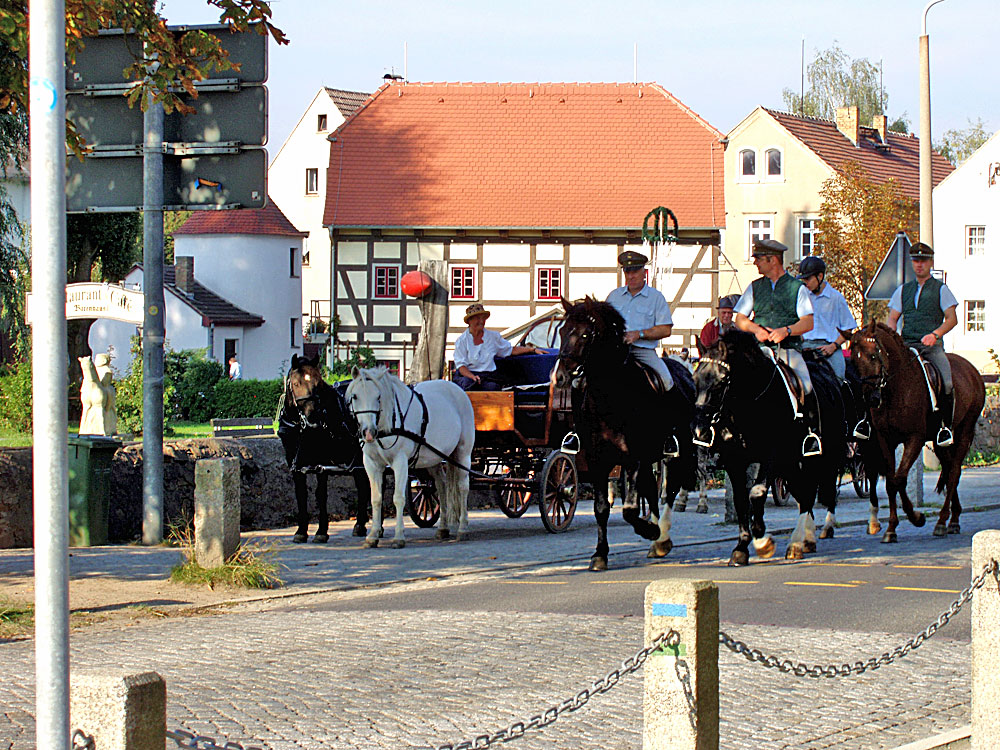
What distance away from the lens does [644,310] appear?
13.5m

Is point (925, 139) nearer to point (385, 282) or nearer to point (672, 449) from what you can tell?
point (672, 449)

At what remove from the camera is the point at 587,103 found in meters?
58.5

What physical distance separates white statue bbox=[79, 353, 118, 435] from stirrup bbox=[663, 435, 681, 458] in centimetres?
1936

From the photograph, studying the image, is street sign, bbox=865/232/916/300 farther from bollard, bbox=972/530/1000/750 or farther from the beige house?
the beige house

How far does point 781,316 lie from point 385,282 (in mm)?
43390

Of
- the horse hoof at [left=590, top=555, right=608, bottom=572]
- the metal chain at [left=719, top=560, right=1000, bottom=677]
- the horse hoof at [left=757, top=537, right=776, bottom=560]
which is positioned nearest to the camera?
the metal chain at [left=719, top=560, right=1000, bottom=677]

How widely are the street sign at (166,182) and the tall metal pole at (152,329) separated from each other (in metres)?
0.12

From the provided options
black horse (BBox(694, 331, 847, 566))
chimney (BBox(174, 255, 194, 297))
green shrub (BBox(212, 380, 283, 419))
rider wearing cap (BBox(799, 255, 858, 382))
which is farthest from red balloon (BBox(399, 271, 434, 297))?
Answer: chimney (BBox(174, 255, 194, 297))

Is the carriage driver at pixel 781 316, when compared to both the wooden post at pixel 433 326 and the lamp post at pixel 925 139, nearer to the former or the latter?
the wooden post at pixel 433 326

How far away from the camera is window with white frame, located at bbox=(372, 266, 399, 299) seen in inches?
2202

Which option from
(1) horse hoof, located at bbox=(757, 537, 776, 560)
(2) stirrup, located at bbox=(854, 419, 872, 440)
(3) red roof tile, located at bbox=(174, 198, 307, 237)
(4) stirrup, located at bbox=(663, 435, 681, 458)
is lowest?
(1) horse hoof, located at bbox=(757, 537, 776, 560)

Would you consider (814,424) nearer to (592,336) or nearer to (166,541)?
(592,336)

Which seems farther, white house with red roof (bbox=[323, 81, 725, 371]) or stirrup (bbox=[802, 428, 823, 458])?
white house with red roof (bbox=[323, 81, 725, 371])

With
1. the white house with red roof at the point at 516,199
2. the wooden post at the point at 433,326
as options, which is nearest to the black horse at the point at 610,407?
the wooden post at the point at 433,326
